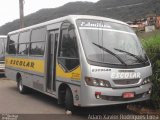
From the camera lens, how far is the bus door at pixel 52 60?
1073cm

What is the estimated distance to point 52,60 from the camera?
10.9 m

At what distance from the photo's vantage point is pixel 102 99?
8.75 m

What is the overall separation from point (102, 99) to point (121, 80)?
2.30 ft

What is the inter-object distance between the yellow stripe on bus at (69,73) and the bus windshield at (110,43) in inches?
18.4

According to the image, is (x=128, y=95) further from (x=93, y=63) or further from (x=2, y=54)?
(x=2, y=54)

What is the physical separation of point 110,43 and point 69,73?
4.35 ft

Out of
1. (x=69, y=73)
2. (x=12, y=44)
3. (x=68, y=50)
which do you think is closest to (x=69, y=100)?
(x=69, y=73)

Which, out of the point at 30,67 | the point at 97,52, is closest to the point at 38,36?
the point at 30,67

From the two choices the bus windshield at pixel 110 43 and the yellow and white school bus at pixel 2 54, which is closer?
the bus windshield at pixel 110 43

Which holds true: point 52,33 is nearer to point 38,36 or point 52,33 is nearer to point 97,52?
point 38,36

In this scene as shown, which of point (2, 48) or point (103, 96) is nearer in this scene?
point (103, 96)

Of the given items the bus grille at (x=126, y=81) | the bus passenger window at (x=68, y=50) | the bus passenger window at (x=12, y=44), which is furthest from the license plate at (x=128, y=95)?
the bus passenger window at (x=12, y=44)

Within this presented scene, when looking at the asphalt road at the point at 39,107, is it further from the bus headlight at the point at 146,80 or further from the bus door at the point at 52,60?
A: the bus headlight at the point at 146,80

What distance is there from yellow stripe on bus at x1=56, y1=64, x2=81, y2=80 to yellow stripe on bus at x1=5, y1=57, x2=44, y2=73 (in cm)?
144
